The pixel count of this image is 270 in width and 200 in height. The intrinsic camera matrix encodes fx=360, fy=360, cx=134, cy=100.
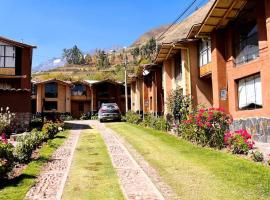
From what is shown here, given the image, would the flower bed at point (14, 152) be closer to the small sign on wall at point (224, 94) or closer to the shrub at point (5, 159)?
the shrub at point (5, 159)

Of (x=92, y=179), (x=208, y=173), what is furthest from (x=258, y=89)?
(x=92, y=179)

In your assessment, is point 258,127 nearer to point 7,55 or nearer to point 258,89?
point 258,89

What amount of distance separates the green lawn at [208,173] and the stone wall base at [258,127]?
308 centimetres

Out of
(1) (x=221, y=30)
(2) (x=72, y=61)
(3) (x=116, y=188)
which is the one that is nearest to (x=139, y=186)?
(3) (x=116, y=188)

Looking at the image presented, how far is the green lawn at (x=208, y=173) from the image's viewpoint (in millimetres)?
8336

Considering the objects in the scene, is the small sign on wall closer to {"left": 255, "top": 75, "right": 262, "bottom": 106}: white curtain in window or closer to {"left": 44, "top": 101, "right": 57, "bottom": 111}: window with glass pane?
{"left": 255, "top": 75, "right": 262, "bottom": 106}: white curtain in window

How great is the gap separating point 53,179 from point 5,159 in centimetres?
149

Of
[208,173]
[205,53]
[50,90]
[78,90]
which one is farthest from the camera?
[78,90]

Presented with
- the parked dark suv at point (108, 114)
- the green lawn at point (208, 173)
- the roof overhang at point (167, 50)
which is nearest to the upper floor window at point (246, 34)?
the roof overhang at point (167, 50)

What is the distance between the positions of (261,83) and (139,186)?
9.74 m

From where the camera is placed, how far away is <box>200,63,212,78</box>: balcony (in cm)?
2234

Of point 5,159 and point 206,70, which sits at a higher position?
point 206,70

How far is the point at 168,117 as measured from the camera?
26375 millimetres

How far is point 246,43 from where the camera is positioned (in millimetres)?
18281
